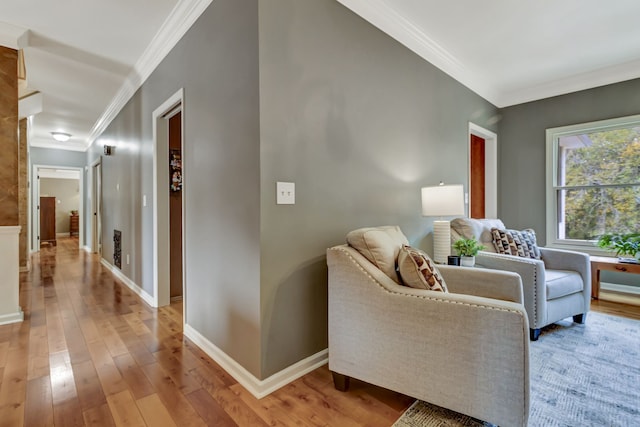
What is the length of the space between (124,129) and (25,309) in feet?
7.82

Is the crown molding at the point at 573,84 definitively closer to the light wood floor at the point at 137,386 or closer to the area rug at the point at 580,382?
the light wood floor at the point at 137,386

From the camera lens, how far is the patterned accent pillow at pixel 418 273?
1.53 meters

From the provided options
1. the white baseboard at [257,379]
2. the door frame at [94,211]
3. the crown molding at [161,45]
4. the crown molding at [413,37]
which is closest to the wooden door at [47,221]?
the door frame at [94,211]

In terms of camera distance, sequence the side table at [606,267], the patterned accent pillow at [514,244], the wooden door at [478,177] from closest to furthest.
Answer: the patterned accent pillow at [514,244], the side table at [606,267], the wooden door at [478,177]

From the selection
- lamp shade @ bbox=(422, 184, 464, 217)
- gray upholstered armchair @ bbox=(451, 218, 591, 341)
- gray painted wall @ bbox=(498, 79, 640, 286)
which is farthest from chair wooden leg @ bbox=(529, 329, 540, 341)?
gray painted wall @ bbox=(498, 79, 640, 286)

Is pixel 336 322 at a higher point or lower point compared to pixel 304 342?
higher

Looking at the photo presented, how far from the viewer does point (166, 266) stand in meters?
3.05

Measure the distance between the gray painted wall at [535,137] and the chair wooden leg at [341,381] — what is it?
3.73 metres

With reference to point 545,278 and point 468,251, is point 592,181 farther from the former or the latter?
point 468,251

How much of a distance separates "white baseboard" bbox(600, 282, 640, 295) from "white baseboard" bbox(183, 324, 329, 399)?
12.4ft

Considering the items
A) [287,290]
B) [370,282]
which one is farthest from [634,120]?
[287,290]

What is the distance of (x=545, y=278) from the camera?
7.86 feet

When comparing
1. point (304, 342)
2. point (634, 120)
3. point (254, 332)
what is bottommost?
point (304, 342)

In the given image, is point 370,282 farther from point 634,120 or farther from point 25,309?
point 634,120
